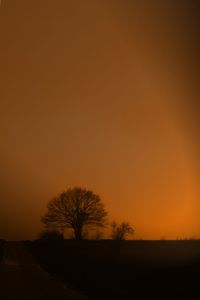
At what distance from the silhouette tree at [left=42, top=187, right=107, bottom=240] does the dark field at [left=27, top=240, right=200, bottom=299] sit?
90 centimetres

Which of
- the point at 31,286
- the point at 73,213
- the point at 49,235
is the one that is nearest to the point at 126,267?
the point at 31,286

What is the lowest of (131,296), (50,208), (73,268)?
(131,296)

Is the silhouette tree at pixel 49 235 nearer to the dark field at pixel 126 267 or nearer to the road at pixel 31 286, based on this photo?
the dark field at pixel 126 267

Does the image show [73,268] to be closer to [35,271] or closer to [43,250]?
[35,271]

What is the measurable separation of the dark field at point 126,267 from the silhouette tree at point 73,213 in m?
0.90

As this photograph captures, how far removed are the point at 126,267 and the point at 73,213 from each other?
9.93 m

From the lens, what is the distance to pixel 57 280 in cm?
1065

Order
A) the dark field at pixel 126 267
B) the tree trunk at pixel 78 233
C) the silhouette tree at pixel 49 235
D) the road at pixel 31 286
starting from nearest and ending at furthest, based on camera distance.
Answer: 1. the dark field at pixel 126 267
2. the road at pixel 31 286
3. the tree trunk at pixel 78 233
4. the silhouette tree at pixel 49 235

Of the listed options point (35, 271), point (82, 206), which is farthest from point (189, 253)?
point (82, 206)

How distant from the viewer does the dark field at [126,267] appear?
25.0 feet

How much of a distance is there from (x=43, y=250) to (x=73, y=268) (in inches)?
257

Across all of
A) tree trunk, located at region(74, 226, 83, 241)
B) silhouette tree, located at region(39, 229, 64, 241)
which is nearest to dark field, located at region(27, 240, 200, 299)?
silhouette tree, located at region(39, 229, 64, 241)

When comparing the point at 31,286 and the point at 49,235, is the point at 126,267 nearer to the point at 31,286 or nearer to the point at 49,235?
the point at 31,286

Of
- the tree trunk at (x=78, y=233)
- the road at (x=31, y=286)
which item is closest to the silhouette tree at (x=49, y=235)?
the tree trunk at (x=78, y=233)
